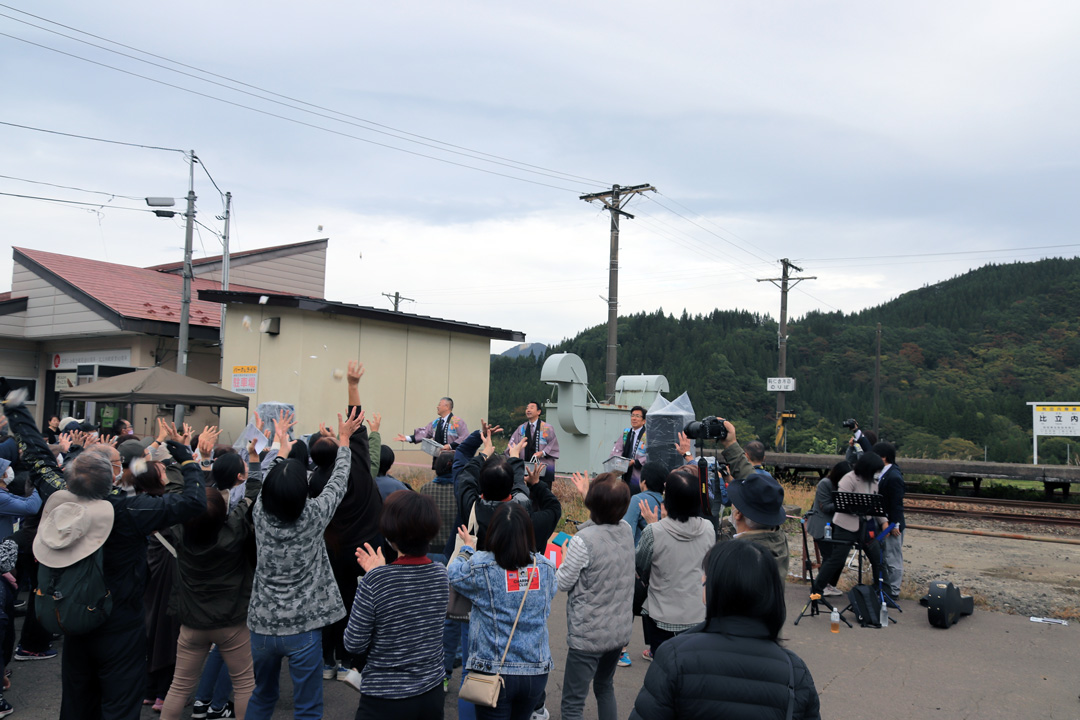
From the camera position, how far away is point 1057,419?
19.6 m

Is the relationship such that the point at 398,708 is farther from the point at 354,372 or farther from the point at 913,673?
the point at 913,673

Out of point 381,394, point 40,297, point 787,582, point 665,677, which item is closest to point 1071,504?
point 787,582

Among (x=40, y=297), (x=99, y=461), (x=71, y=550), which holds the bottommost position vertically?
(x=71, y=550)

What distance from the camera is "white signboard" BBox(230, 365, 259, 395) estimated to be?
15.3 meters

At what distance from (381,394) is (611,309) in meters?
7.55

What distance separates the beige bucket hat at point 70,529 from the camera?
11.5ft

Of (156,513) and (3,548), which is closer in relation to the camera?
(156,513)

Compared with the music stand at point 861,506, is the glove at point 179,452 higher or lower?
higher

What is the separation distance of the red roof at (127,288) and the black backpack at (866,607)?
1634cm

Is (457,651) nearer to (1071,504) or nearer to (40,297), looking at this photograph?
(1071,504)

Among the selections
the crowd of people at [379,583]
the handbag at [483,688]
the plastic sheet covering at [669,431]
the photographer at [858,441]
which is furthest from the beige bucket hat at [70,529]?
the plastic sheet covering at [669,431]

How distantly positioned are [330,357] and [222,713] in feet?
37.2

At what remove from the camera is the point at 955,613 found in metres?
7.05

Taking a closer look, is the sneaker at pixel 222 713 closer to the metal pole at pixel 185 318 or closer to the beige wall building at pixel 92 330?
the metal pole at pixel 185 318
